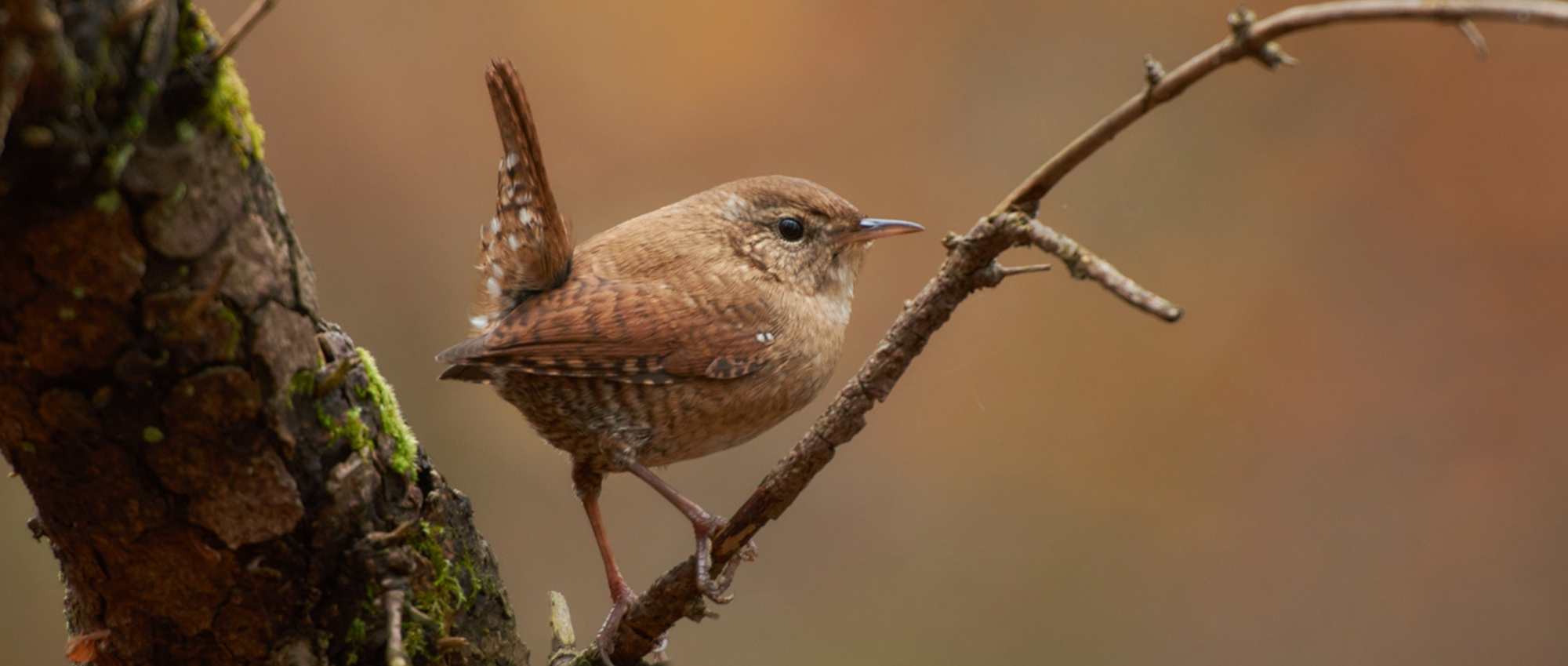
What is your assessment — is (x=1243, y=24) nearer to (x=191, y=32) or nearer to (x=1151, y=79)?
(x=1151, y=79)

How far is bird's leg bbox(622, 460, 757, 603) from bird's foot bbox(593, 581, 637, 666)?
240mm

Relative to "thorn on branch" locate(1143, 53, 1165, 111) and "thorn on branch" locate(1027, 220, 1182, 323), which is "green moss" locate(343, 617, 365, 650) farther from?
"thorn on branch" locate(1143, 53, 1165, 111)

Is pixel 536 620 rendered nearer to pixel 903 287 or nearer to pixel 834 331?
pixel 903 287

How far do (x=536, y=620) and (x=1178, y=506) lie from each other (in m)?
2.59

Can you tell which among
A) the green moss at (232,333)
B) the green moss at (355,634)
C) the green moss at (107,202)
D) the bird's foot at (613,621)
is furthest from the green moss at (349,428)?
the bird's foot at (613,621)

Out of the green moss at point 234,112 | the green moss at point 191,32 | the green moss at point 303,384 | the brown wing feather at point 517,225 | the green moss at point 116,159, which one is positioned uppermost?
the brown wing feather at point 517,225

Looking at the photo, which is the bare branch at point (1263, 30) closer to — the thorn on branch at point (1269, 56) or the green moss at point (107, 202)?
the thorn on branch at point (1269, 56)

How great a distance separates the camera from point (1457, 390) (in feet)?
12.7

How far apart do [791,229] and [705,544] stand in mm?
903

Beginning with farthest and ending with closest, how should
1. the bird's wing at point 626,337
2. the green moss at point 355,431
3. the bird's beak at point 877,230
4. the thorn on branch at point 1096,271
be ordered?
1. the bird's beak at point 877,230
2. the bird's wing at point 626,337
3. the green moss at point 355,431
4. the thorn on branch at point 1096,271

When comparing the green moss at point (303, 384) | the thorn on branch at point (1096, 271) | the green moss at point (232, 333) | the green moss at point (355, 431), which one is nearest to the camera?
the thorn on branch at point (1096, 271)

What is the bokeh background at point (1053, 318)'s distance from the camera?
384 cm

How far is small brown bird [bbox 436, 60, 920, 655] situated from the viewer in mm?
2176

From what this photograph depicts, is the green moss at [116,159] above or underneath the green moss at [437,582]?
above
